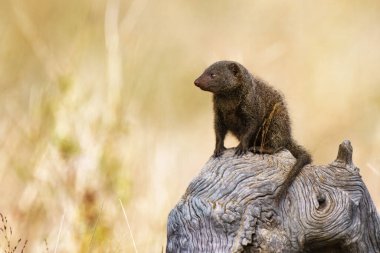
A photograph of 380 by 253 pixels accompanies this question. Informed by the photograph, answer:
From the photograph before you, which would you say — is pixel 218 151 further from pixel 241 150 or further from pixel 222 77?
pixel 222 77

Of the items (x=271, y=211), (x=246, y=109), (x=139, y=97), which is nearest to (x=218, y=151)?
(x=246, y=109)

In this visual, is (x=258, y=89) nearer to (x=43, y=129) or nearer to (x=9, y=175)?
(x=43, y=129)

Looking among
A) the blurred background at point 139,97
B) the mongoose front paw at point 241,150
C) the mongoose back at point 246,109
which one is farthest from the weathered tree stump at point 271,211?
the blurred background at point 139,97

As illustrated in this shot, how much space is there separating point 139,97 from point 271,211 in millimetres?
4066

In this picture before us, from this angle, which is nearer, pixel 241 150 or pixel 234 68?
pixel 241 150

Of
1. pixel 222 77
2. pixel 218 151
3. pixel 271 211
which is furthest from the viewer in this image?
pixel 222 77

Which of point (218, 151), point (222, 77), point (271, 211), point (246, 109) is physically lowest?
point (271, 211)

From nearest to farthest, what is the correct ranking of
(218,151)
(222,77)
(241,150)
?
(241,150) → (218,151) → (222,77)

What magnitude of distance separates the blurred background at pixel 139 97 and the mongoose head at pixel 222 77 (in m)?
0.60

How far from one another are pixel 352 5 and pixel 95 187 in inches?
209

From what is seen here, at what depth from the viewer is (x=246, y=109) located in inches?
253

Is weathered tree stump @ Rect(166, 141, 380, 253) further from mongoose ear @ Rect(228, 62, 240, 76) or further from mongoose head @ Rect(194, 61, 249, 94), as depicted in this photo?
mongoose ear @ Rect(228, 62, 240, 76)

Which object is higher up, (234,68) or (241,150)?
(234,68)

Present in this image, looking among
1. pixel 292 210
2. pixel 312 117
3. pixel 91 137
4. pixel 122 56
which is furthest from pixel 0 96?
pixel 292 210
